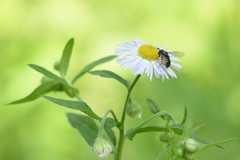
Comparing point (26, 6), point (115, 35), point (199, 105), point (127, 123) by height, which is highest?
point (26, 6)

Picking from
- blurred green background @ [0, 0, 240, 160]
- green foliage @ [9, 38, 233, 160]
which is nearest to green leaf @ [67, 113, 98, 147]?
green foliage @ [9, 38, 233, 160]

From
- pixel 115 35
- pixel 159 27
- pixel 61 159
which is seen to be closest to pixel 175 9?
pixel 159 27

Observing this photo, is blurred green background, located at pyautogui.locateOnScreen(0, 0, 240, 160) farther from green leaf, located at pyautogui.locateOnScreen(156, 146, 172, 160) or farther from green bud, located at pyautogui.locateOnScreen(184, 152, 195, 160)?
green bud, located at pyautogui.locateOnScreen(184, 152, 195, 160)

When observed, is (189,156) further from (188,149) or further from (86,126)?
(86,126)

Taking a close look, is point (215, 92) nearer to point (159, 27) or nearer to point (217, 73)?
point (217, 73)

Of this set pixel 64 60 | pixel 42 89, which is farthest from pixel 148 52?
pixel 42 89

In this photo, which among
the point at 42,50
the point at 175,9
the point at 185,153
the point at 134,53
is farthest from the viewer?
the point at 175,9

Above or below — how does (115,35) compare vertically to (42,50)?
above
